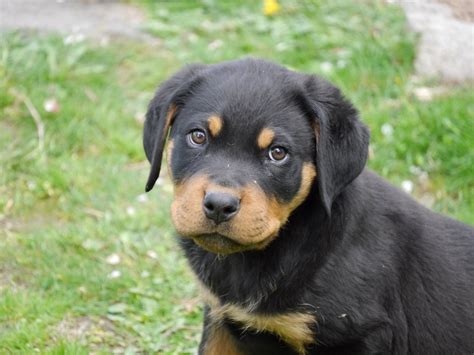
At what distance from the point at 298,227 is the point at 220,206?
57 centimetres

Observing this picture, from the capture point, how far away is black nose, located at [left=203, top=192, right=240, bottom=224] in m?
3.31

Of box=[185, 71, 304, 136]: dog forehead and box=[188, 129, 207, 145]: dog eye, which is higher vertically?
box=[185, 71, 304, 136]: dog forehead

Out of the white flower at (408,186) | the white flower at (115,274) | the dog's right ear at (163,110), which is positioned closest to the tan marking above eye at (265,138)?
the dog's right ear at (163,110)

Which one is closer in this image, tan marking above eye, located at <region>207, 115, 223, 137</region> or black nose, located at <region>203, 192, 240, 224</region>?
black nose, located at <region>203, 192, 240, 224</region>

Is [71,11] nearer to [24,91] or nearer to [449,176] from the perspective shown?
[24,91]

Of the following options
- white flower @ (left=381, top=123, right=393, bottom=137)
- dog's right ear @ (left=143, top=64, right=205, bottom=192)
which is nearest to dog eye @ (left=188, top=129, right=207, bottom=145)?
dog's right ear @ (left=143, top=64, right=205, bottom=192)

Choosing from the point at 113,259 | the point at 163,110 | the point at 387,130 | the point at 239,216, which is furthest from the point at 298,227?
the point at 387,130

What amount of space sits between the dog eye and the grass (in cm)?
142

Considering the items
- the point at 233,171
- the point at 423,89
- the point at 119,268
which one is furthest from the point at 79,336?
the point at 423,89

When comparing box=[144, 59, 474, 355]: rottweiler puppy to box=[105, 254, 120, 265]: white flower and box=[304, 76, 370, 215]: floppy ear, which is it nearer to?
box=[304, 76, 370, 215]: floppy ear

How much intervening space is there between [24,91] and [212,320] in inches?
125

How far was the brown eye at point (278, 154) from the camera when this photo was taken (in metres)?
3.56

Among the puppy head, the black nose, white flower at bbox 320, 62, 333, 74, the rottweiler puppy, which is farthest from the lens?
white flower at bbox 320, 62, 333, 74

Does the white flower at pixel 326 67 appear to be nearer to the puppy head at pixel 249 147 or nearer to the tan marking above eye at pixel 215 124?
the puppy head at pixel 249 147
